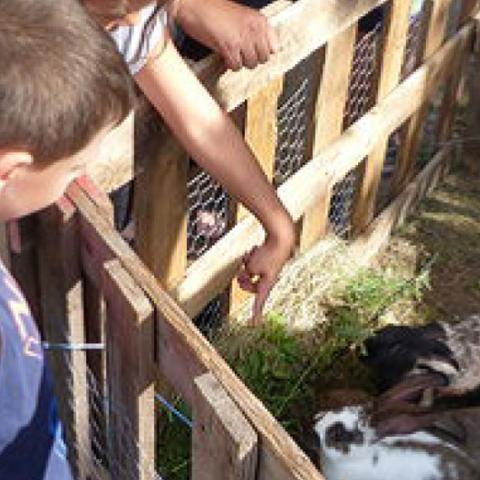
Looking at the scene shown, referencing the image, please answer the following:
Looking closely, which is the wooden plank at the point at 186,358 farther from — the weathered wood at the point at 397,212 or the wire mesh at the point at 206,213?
the weathered wood at the point at 397,212

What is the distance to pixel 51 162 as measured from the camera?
155 cm

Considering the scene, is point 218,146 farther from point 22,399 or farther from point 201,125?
point 22,399

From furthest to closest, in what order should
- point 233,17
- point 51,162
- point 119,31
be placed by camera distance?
point 233,17 < point 119,31 < point 51,162

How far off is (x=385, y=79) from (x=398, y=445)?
1.38 meters

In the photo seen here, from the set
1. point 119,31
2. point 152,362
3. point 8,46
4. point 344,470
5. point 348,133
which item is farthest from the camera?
point 348,133

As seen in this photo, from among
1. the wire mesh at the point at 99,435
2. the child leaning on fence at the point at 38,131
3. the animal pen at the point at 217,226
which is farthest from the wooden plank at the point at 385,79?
the child leaning on fence at the point at 38,131

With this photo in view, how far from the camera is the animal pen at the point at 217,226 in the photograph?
5.64ft

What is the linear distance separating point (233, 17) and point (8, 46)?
111 cm

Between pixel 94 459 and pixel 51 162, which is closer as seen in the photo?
pixel 51 162

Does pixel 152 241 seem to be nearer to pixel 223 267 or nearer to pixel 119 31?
pixel 223 267

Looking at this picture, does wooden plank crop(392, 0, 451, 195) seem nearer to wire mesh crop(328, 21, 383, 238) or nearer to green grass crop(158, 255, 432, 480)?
wire mesh crop(328, 21, 383, 238)

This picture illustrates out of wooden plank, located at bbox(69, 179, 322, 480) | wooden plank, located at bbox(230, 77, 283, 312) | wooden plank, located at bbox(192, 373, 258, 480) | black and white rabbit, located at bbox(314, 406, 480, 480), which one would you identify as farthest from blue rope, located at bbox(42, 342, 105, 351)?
black and white rabbit, located at bbox(314, 406, 480, 480)

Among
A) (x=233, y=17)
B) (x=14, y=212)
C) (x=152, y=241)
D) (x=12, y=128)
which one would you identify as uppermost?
(x=12, y=128)

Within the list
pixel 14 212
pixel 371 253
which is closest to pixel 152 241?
pixel 14 212
